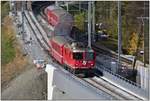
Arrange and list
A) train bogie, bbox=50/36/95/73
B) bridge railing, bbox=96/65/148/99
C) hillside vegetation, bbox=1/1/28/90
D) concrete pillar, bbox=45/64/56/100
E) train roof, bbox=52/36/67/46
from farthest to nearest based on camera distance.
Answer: hillside vegetation, bbox=1/1/28/90, train roof, bbox=52/36/67/46, concrete pillar, bbox=45/64/56/100, train bogie, bbox=50/36/95/73, bridge railing, bbox=96/65/148/99

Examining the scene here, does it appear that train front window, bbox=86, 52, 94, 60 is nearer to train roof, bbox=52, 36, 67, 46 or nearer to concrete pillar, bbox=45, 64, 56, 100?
train roof, bbox=52, 36, 67, 46

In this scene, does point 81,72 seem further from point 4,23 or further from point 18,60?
point 4,23

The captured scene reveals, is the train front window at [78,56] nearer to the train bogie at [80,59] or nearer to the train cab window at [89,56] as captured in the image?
the train bogie at [80,59]

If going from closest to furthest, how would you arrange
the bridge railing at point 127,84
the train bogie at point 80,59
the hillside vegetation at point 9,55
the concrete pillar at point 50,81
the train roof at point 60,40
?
the bridge railing at point 127,84 → the train bogie at point 80,59 → the concrete pillar at point 50,81 → the train roof at point 60,40 → the hillside vegetation at point 9,55

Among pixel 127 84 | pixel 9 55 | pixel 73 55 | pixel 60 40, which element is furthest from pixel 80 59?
pixel 9 55

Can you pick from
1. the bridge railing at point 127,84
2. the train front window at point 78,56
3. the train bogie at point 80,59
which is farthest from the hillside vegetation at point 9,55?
the bridge railing at point 127,84

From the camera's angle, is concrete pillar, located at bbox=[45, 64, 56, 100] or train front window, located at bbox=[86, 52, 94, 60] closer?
train front window, located at bbox=[86, 52, 94, 60]

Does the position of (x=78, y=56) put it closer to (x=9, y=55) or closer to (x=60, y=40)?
(x=60, y=40)

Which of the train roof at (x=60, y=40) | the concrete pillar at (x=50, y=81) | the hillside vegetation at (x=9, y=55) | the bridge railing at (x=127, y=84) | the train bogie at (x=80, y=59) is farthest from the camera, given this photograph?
the hillside vegetation at (x=9, y=55)

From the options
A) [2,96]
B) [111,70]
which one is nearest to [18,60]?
[2,96]

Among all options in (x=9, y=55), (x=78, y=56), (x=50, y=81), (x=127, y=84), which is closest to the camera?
(x=127, y=84)

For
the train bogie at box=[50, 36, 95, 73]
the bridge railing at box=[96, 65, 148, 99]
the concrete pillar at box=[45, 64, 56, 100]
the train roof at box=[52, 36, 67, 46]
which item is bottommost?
the concrete pillar at box=[45, 64, 56, 100]

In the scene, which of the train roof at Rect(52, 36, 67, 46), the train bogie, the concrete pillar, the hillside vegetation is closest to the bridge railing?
the train bogie

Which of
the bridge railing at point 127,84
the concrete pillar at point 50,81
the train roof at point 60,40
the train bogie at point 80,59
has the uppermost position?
the train roof at point 60,40
